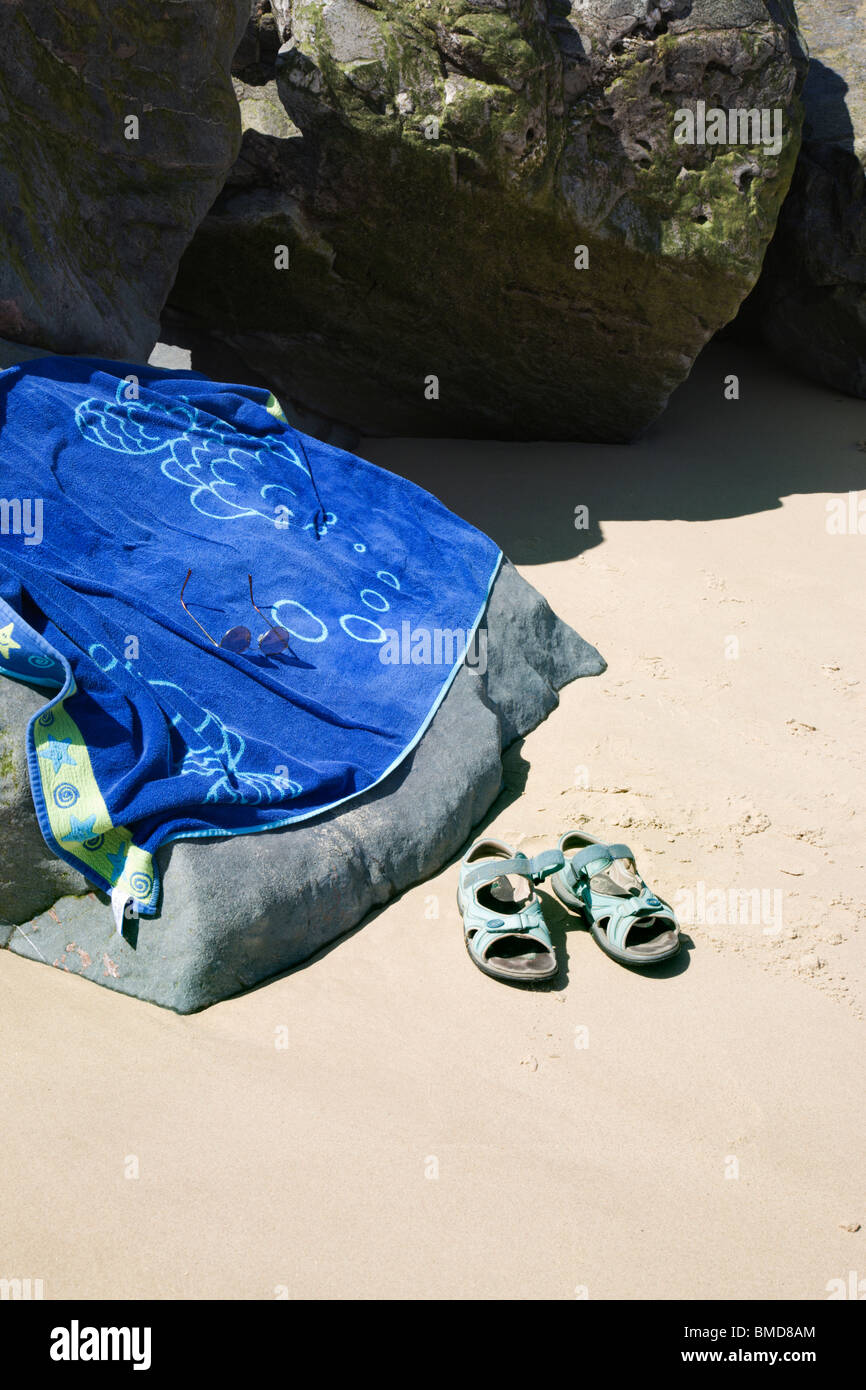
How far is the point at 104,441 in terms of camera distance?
355 cm

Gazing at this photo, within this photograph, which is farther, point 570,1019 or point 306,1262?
point 570,1019

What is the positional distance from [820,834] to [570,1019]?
40.3 inches

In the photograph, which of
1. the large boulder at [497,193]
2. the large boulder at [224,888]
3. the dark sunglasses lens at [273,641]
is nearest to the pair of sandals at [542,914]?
the large boulder at [224,888]

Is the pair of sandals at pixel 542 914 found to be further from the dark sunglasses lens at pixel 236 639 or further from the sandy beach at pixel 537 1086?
the dark sunglasses lens at pixel 236 639

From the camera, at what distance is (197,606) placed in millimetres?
3213

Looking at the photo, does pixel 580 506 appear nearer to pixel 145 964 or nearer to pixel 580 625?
pixel 580 625

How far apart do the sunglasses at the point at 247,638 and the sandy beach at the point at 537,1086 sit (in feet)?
2.59

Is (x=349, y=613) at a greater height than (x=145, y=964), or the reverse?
(x=349, y=613)

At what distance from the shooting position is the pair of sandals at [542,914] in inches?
102

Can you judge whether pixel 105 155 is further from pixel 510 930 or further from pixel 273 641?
pixel 510 930

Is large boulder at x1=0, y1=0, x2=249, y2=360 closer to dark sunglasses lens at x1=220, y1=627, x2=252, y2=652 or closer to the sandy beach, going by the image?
dark sunglasses lens at x1=220, y1=627, x2=252, y2=652

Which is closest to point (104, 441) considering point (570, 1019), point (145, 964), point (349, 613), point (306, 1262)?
point (349, 613)

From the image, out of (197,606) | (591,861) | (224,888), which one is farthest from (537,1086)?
(197,606)

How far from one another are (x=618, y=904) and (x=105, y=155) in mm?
3364
